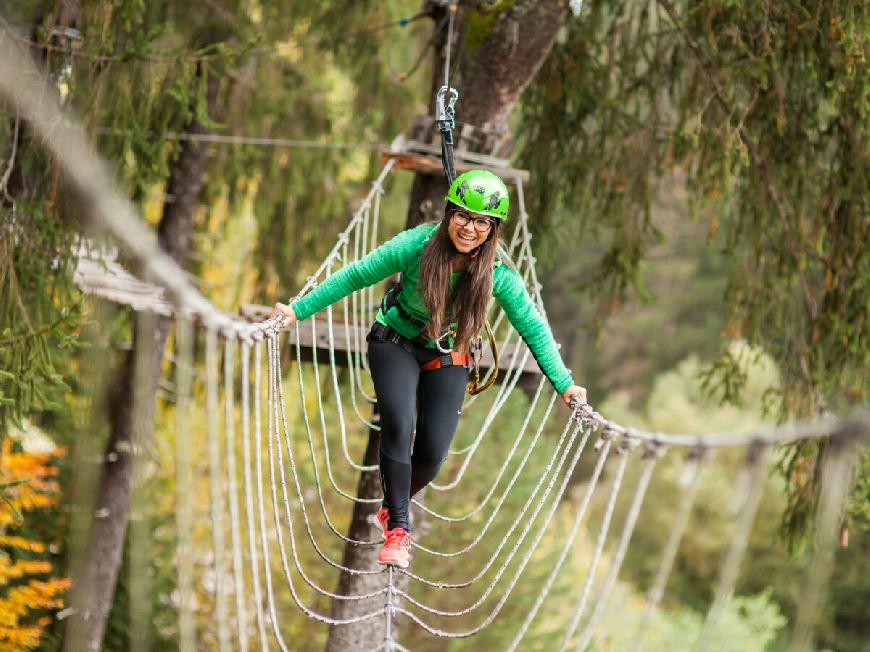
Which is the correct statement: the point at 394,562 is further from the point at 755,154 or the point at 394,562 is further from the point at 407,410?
the point at 755,154

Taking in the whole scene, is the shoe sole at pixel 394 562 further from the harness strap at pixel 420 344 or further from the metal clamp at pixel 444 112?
the metal clamp at pixel 444 112

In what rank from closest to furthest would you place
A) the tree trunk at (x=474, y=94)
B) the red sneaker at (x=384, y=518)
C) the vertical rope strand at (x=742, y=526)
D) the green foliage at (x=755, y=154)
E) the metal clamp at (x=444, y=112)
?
1. the vertical rope strand at (x=742, y=526)
2. the red sneaker at (x=384, y=518)
3. the metal clamp at (x=444, y=112)
4. the green foliage at (x=755, y=154)
5. the tree trunk at (x=474, y=94)

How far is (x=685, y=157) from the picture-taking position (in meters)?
4.32

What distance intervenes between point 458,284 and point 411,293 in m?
0.12

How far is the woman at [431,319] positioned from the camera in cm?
261

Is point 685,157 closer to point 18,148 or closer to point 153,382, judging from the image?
point 18,148

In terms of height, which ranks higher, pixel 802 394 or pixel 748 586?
pixel 802 394

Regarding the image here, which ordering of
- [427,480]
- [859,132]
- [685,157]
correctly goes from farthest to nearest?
1. [685,157]
2. [859,132]
3. [427,480]

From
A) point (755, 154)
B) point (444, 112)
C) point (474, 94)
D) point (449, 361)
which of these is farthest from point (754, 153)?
point (449, 361)

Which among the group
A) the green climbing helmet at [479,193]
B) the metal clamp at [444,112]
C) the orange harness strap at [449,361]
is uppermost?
the metal clamp at [444,112]

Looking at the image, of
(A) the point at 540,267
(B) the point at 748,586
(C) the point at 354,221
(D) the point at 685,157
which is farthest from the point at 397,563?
(B) the point at 748,586

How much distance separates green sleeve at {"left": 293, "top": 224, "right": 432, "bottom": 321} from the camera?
268 cm

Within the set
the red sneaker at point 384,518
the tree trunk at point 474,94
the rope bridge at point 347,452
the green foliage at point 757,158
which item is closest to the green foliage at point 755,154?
the green foliage at point 757,158

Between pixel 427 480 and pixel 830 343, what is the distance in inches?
84.5
